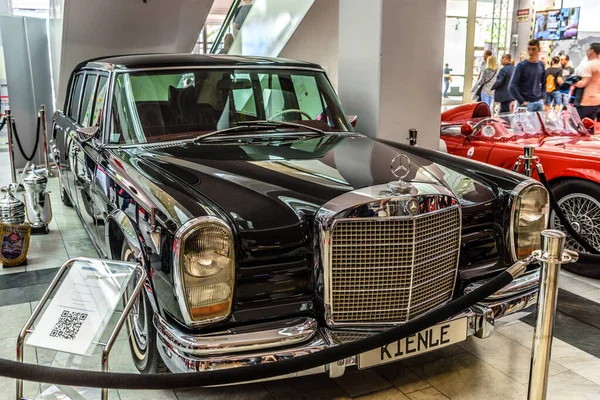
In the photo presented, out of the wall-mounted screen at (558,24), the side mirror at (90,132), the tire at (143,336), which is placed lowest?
the tire at (143,336)

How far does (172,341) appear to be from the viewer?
7.13 feet

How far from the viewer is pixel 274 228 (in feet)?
7.47

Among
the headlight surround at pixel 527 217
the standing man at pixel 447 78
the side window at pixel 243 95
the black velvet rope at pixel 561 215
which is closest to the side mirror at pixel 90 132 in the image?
the side window at pixel 243 95

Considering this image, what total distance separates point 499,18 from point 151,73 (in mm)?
16275

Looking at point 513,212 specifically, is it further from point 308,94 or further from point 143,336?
point 143,336

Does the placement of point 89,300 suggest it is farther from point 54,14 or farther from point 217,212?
point 54,14

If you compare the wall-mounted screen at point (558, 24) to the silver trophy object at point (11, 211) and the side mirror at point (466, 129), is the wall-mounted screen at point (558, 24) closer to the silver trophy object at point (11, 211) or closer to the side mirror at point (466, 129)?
the side mirror at point (466, 129)

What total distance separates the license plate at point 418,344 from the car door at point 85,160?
2040 mm

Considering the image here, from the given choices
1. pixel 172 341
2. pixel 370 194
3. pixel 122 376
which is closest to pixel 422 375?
pixel 370 194

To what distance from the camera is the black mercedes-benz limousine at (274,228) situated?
2.18m

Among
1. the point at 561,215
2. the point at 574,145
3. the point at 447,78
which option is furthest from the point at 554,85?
the point at 447,78

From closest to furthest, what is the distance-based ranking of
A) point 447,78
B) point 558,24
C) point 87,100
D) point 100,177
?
point 100,177 → point 87,100 → point 558,24 → point 447,78

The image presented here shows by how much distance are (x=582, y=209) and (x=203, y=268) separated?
331 cm

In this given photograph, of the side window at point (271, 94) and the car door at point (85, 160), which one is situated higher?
the side window at point (271, 94)
